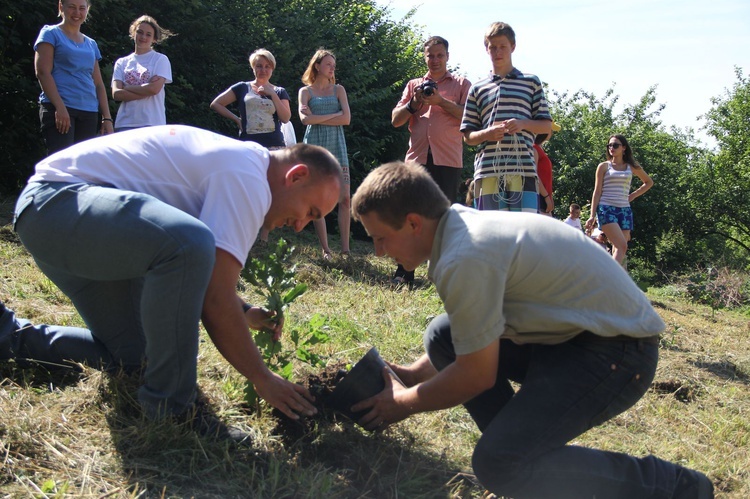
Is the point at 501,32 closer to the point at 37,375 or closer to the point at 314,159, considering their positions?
the point at 314,159

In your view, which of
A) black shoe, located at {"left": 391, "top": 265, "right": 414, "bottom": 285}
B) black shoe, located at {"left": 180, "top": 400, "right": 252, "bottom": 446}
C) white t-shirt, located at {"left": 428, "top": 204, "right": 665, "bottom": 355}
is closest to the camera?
white t-shirt, located at {"left": 428, "top": 204, "right": 665, "bottom": 355}

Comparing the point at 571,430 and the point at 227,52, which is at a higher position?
the point at 227,52

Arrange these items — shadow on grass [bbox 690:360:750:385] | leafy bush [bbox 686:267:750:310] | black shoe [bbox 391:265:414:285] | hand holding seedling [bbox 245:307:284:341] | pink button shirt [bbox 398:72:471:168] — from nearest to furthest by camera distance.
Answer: hand holding seedling [bbox 245:307:284:341] → shadow on grass [bbox 690:360:750:385] → pink button shirt [bbox 398:72:471:168] → black shoe [bbox 391:265:414:285] → leafy bush [bbox 686:267:750:310]

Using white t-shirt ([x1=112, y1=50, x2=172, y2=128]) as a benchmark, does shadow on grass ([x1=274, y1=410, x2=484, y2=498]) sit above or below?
below

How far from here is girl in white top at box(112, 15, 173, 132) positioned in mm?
5773

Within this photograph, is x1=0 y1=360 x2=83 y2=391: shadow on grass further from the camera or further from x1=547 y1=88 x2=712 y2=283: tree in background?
x1=547 y1=88 x2=712 y2=283: tree in background

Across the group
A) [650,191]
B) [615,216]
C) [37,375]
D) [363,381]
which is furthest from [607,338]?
[650,191]

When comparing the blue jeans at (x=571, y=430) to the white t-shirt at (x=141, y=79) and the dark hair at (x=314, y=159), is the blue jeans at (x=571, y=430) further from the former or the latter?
the white t-shirt at (x=141, y=79)

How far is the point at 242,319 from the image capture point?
2.37m

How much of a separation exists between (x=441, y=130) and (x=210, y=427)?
13.0 ft

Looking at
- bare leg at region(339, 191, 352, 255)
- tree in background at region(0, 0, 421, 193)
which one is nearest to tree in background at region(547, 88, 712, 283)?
tree in background at region(0, 0, 421, 193)

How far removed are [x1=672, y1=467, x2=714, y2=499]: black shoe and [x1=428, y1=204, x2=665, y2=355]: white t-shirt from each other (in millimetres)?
504

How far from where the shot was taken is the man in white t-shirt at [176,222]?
2.29 m

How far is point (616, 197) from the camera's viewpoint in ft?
26.7
